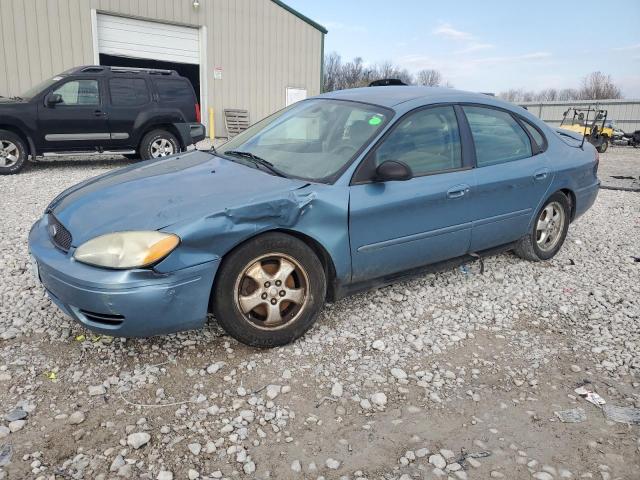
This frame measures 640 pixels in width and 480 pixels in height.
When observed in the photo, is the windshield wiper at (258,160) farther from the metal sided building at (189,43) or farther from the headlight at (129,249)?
the metal sided building at (189,43)

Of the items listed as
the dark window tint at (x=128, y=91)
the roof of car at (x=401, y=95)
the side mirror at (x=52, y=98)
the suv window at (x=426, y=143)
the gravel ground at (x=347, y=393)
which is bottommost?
the gravel ground at (x=347, y=393)

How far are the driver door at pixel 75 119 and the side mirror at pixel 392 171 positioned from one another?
806 cm

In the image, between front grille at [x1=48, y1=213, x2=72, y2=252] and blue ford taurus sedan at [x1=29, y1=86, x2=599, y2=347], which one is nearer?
blue ford taurus sedan at [x1=29, y1=86, x2=599, y2=347]

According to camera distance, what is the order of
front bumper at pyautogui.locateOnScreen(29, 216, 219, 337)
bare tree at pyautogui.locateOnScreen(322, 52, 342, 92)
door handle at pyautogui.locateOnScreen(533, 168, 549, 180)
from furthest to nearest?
bare tree at pyautogui.locateOnScreen(322, 52, 342, 92) < door handle at pyautogui.locateOnScreen(533, 168, 549, 180) < front bumper at pyautogui.locateOnScreen(29, 216, 219, 337)

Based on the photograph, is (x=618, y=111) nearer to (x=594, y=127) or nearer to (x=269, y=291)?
(x=594, y=127)

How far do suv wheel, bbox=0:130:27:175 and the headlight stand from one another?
25.2 feet

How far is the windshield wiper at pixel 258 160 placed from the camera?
3322mm

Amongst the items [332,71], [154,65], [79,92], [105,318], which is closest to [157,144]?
[79,92]

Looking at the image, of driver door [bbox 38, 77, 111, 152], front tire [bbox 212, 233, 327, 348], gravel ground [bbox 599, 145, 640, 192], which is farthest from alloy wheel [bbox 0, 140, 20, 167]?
gravel ground [bbox 599, 145, 640, 192]

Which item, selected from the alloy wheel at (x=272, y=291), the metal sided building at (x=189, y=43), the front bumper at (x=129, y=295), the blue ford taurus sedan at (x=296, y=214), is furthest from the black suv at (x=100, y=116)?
the alloy wheel at (x=272, y=291)

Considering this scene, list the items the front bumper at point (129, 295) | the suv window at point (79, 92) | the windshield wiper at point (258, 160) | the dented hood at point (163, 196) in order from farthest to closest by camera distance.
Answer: the suv window at point (79, 92), the windshield wiper at point (258, 160), the dented hood at point (163, 196), the front bumper at point (129, 295)

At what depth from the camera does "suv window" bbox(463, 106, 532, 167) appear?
4.00 m

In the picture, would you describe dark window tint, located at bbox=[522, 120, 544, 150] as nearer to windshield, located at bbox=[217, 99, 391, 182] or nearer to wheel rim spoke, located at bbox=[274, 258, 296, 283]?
windshield, located at bbox=[217, 99, 391, 182]

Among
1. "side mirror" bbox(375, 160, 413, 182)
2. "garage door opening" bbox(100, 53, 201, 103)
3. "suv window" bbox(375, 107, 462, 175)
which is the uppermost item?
"garage door opening" bbox(100, 53, 201, 103)
